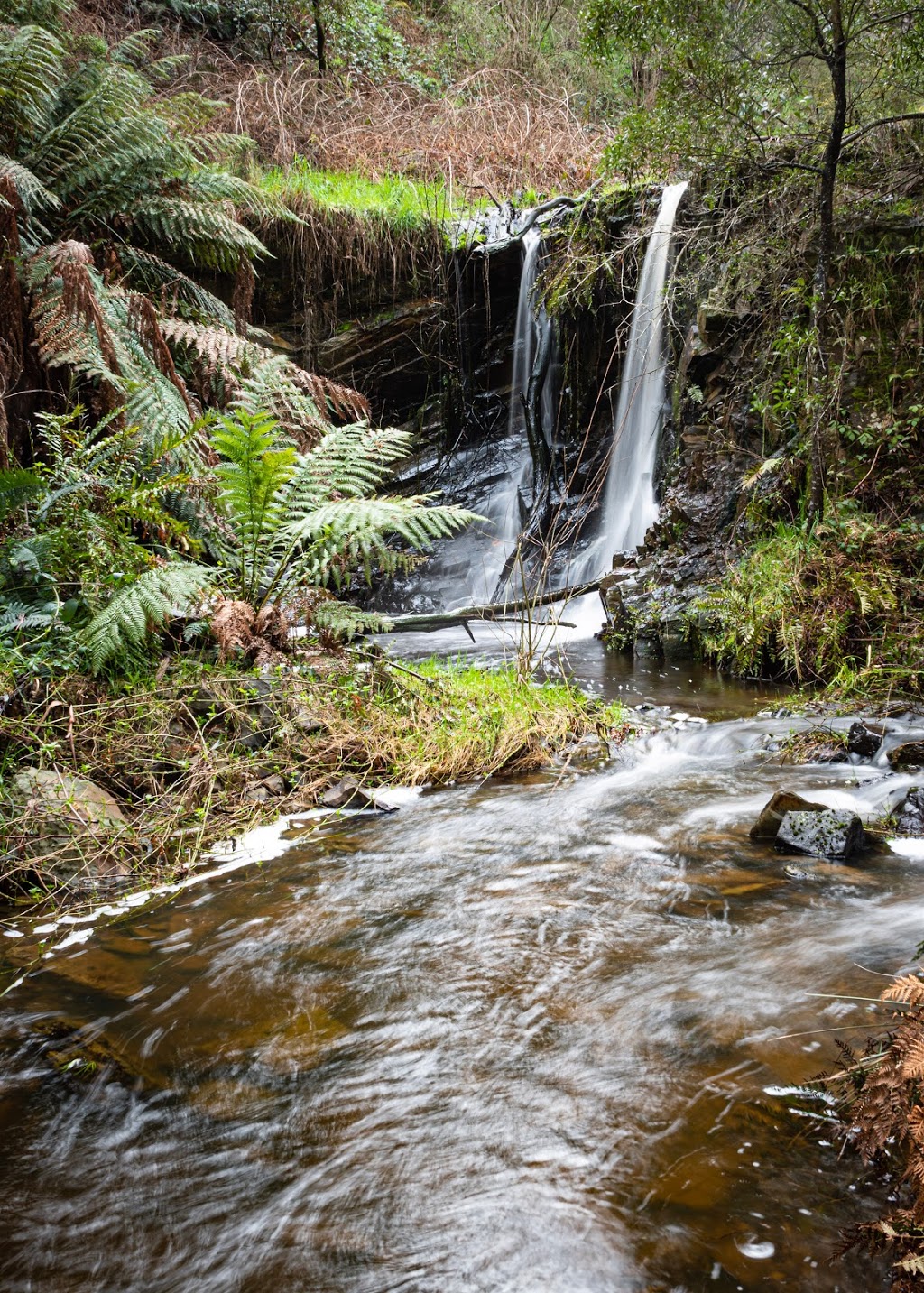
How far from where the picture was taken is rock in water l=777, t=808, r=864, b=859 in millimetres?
2801

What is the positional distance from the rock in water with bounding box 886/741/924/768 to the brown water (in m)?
1.01

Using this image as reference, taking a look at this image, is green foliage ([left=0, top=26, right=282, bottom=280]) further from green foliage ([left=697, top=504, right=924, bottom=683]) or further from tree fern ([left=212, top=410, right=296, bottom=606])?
green foliage ([left=697, top=504, right=924, bottom=683])

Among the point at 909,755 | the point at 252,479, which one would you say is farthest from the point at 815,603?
the point at 252,479

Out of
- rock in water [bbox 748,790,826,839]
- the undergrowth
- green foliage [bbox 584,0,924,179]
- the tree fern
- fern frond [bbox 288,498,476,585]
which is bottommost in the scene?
rock in water [bbox 748,790,826,839]

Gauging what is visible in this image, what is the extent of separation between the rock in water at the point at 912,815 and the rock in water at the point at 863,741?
716 millimetres

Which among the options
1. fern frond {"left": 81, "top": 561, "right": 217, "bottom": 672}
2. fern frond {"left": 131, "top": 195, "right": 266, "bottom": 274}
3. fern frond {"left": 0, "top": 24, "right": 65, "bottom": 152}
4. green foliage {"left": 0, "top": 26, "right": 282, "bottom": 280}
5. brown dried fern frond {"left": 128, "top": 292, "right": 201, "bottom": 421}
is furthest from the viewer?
fern frond {"left": 131, "top": 195, "right": 266, "bottom": 274}

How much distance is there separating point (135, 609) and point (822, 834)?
2.61 metres

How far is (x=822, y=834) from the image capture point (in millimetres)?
2838

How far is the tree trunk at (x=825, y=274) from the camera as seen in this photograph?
5082 millimetres

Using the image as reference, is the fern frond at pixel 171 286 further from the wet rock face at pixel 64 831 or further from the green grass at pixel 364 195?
the wet rock face at pixel 64 831

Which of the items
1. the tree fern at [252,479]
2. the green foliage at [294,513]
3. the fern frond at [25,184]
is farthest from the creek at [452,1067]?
the fern frond at [25,184]

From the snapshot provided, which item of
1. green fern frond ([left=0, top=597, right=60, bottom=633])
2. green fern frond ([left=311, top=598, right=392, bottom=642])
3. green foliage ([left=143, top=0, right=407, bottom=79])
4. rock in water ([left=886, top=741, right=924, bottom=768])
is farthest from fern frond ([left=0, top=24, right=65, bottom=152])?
green foliage ([left=143, top=0, right=407, bottom=79])

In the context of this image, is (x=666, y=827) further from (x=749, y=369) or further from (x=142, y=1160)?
(x=749, y=369)

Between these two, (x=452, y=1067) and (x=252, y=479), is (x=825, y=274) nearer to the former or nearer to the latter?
(x=252, y=479)
